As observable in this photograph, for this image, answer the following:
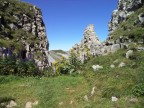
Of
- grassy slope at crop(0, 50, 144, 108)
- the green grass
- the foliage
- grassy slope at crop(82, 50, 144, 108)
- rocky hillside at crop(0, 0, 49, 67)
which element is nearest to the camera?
grassy slope at crop(82, 50, 144, 108)

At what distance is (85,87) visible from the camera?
26781mm

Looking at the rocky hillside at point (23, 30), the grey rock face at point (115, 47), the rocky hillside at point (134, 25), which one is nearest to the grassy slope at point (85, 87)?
the grey rock face at point (115, 47)

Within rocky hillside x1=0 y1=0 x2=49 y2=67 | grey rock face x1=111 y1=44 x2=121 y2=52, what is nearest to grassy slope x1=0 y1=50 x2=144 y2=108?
grey rock face x1=111 y1=44 x2=121 y2=52

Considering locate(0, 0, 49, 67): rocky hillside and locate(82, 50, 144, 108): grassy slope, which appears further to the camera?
locate(0, 0, 49, 67): rocky hillside

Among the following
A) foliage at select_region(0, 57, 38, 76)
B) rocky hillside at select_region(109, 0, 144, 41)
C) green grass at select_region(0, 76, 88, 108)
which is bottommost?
green grass at select_region(0, 76, 88, 108)

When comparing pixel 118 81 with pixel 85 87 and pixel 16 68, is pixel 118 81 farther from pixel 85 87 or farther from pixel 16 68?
pixel 16 68

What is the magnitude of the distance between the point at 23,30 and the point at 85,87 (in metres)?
107

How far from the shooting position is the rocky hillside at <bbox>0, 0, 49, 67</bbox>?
112 m

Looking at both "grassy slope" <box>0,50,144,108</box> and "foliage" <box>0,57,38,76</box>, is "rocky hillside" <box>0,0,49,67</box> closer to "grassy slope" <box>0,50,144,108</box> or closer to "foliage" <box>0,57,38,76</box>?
"foliage" <box>0,57,38,76</box>

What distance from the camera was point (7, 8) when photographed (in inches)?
5000

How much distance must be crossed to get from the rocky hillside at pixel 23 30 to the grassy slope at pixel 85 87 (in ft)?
242

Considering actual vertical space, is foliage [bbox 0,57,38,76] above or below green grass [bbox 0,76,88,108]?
above

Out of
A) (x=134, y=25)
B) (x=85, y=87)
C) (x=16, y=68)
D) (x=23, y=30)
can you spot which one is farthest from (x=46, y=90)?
(x=23, y=30)

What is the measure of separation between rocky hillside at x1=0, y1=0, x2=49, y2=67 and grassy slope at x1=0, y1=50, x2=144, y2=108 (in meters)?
73.7
